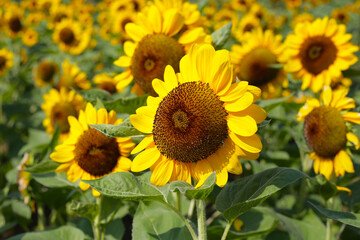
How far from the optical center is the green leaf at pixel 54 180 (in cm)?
166

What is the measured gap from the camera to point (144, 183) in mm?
1093

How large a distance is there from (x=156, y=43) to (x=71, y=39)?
2836 mm

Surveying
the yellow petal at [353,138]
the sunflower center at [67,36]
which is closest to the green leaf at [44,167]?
the yellow petal at [353,138]

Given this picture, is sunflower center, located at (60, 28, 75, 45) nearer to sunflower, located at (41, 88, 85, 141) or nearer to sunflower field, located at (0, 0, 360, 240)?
sunflower field, located at (0, 0, 360, 240)

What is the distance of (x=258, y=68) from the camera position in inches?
92.7

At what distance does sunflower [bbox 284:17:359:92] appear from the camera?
2.01 m

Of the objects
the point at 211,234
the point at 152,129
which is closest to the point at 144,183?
the point at 152,129

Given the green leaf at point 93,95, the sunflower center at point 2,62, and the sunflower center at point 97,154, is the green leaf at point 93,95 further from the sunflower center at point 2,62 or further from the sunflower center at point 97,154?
the sunflower center at point 2,62

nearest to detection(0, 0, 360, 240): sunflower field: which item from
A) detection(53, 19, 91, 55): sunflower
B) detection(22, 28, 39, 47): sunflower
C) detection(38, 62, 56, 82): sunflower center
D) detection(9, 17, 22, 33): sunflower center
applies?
detection(38, 62, 56, 82): sunflower center

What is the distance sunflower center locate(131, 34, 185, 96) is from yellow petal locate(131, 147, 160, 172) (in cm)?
44

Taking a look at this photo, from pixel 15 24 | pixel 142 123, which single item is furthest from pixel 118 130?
pixel 15 24

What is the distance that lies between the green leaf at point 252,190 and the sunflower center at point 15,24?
4294mm

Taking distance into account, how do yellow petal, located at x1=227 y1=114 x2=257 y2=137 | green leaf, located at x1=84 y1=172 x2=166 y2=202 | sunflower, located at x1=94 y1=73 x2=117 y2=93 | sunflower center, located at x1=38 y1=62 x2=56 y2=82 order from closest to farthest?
1. yellow petal, located at x1=227 y1=114 x2=257 y2=137
2. green leaf, located at x1=84 y1=172 x2=166 y2=202
3. sunflower, located at x1=94 y1=73 x2=117 y2=93
4. sunflower center, located at x1=38 y1=62 x2=56 y2=82

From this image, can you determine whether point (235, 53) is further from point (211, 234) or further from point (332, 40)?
point (211, 234)
